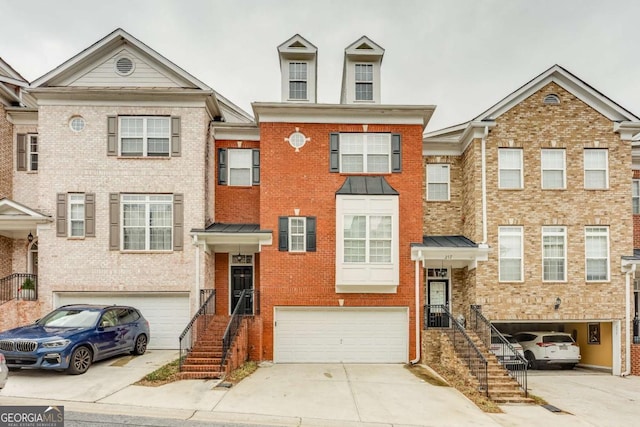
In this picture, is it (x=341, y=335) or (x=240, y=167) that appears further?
(x=240, y=167)

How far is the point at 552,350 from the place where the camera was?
54.6 ft

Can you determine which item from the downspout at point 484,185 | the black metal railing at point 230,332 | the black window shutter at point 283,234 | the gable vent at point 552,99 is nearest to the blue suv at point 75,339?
the black metal railing at point 230,332

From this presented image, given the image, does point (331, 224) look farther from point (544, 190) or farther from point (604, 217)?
point (604, 217)

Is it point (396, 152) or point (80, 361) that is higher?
point (396, 152)

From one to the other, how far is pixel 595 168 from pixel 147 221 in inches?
625

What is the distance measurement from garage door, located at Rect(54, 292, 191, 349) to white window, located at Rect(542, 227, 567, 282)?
493 inches

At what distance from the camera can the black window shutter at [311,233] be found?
15.5 m

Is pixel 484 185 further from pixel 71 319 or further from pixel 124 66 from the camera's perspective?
pixel 71 319

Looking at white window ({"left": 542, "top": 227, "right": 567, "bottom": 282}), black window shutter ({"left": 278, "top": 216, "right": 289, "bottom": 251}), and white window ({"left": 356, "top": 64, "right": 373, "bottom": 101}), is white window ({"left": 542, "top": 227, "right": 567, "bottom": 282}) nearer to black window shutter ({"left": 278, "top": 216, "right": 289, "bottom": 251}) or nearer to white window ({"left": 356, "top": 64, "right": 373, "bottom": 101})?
white window ({"left": 356, "top": 64, "right": 373, "bottom": 101})

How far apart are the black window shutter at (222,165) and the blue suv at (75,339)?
5.61 meters

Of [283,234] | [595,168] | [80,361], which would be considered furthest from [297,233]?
[595,168]

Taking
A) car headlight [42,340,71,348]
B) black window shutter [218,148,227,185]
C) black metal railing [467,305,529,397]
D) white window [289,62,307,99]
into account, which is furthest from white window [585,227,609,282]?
car headlight [42,340,71,348]

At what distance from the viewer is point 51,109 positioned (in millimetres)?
15453

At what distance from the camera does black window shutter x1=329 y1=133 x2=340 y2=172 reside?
15.7 metres
